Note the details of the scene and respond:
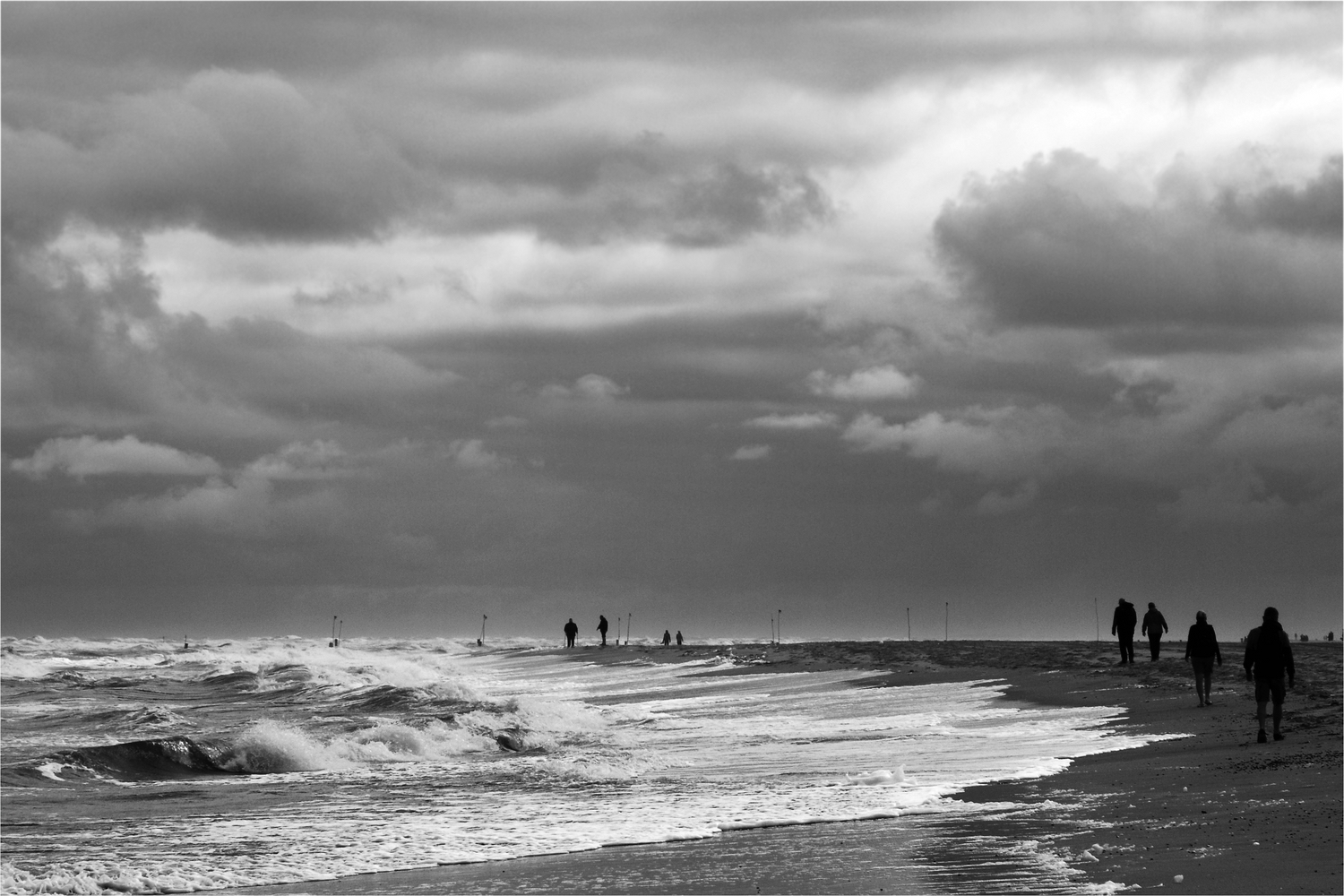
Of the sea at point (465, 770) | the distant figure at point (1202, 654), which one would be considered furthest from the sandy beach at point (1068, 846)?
the distant figure at point (1202, 654)

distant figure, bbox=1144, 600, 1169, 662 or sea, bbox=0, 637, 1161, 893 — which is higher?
distant figure, bbox=1144, 600, 1169, 662

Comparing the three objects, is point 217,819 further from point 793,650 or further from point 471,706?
point 793,650

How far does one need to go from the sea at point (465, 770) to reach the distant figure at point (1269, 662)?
8.16 ft

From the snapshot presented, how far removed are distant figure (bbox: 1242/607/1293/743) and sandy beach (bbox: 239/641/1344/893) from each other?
0.51m

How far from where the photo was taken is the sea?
49.6 feet

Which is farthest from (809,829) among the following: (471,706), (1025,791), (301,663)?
(301,663)

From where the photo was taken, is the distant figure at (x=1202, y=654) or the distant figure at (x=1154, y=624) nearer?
the distant figure at (x=1202, y=654)

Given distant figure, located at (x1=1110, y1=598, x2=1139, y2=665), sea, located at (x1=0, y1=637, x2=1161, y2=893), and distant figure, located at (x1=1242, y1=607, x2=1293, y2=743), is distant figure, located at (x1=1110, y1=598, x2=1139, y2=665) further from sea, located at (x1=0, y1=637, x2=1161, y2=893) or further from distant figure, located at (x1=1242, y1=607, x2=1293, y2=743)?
distant figure, located at (x1=1242, y1=607, x2=1293, y2=743)

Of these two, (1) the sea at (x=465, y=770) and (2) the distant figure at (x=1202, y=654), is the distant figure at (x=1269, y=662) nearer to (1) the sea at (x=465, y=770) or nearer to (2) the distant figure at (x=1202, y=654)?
(1) the sea at (x=465, y=770)

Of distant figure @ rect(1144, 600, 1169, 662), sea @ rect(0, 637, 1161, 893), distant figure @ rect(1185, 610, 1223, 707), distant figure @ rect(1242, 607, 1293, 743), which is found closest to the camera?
sea @ rect(0, 637, 1161, 893)

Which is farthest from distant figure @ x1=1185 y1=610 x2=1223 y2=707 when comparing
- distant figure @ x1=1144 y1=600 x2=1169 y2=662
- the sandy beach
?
distant figure @ x1=1144 y1=600 x2=1169 y2=662

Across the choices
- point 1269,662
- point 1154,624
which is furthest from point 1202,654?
point 1154,624

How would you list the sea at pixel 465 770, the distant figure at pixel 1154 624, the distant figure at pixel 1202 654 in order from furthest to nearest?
the distant figure at pixel 1154 624 < the distant figure at pixel 1202 654 < the sea at pixel 465 770

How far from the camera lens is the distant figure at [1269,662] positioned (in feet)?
63.1
